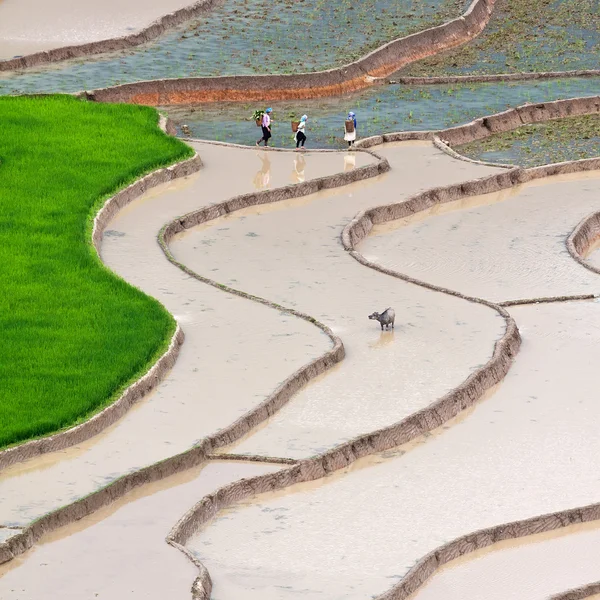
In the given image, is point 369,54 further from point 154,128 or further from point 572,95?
point 154,128

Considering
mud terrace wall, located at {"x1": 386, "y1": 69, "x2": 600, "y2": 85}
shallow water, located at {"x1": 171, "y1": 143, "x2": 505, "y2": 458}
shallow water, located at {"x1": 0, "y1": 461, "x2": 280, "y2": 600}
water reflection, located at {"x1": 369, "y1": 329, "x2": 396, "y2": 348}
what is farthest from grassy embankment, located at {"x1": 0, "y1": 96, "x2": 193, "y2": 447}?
mud terrace wall, located at {"x1": 386, "y1": 69, "x2": 600, "y2": 85}

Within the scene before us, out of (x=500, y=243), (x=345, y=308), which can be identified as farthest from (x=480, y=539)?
(x=500, y=243)

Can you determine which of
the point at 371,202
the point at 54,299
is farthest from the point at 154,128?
the point at 54,299

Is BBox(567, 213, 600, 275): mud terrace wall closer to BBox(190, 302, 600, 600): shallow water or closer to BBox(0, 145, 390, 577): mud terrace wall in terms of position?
BBox(0, 145, 390, 577): mud terrace wall

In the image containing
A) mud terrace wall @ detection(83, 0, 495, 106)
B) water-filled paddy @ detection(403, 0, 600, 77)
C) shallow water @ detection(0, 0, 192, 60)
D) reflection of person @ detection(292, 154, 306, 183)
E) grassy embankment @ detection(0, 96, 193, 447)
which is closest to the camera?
grassy embankment @ detection(0, 96, 193, 447)

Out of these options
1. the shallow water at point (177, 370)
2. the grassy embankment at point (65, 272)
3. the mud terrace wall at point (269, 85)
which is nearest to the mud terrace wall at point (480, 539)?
the shallow water at point (177, 370)
